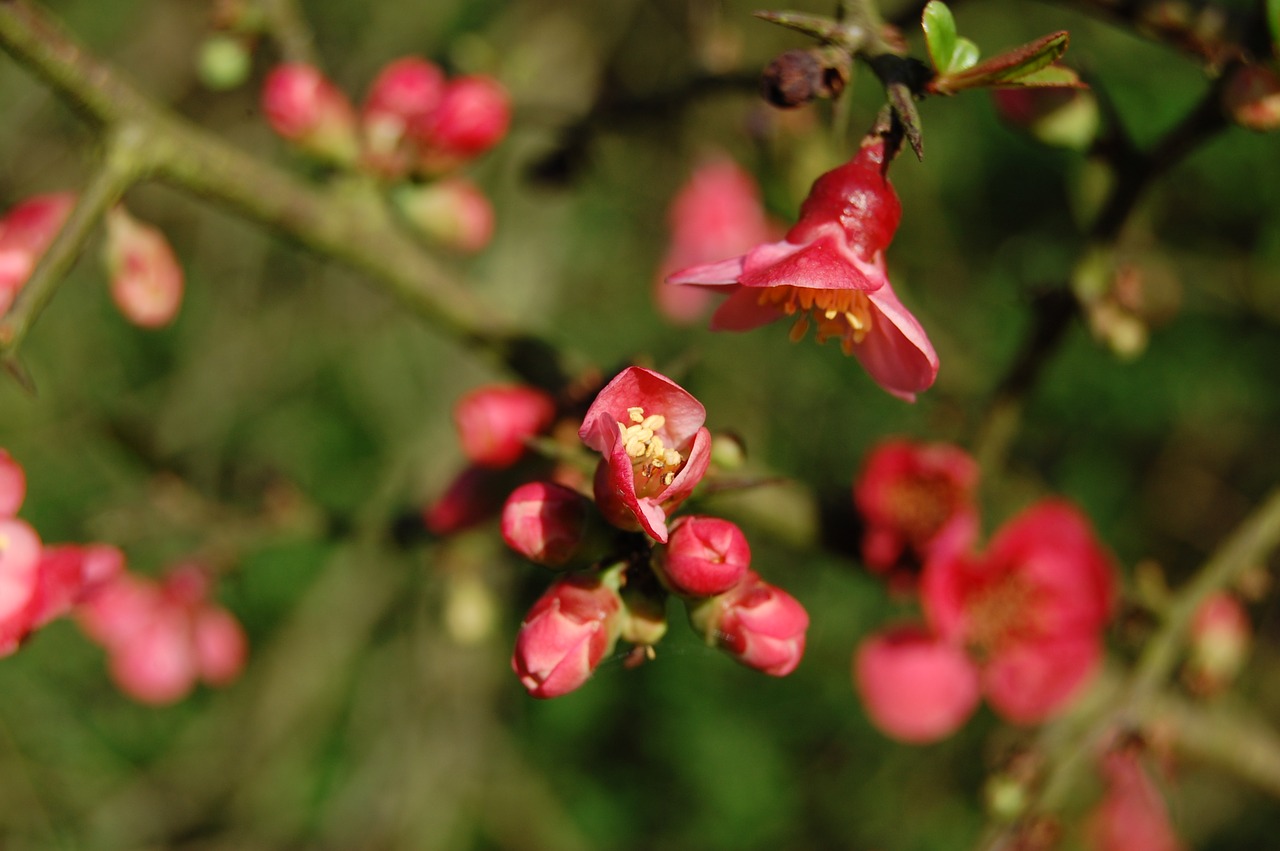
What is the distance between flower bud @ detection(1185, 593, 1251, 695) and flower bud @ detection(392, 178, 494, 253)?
3.56ft

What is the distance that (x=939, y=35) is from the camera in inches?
26.6

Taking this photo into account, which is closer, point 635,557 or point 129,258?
point 635,557

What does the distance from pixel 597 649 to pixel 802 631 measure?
0.15m

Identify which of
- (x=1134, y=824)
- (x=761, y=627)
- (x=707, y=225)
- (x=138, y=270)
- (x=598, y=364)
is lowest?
(x=1134, y=824)

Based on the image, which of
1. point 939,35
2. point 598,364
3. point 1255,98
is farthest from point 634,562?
point 598,364

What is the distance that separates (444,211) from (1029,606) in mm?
996

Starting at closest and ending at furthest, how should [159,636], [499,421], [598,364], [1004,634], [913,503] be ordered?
[499,421] → [913,503] → [1004,634] → [159,636] → [598,364]

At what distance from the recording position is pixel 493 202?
3.06 metres

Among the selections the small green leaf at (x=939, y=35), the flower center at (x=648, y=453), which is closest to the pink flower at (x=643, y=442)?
the flower center at (x=648, y=453)

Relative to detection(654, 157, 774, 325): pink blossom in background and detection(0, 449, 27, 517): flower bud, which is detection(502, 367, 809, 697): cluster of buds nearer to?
detection(0, 449, 27, 517): flower bud

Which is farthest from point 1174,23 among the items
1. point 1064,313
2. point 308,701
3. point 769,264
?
point 308,701

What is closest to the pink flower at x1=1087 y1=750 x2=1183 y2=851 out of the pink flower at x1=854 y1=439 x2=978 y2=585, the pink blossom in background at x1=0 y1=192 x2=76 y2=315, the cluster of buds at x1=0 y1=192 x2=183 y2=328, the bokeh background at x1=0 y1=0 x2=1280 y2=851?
the bokeh background at x1=0 y1=0 x2=1280 y2=851

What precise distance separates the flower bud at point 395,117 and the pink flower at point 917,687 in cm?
92

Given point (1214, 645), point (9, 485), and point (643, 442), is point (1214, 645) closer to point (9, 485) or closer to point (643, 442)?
point (643, 442)
